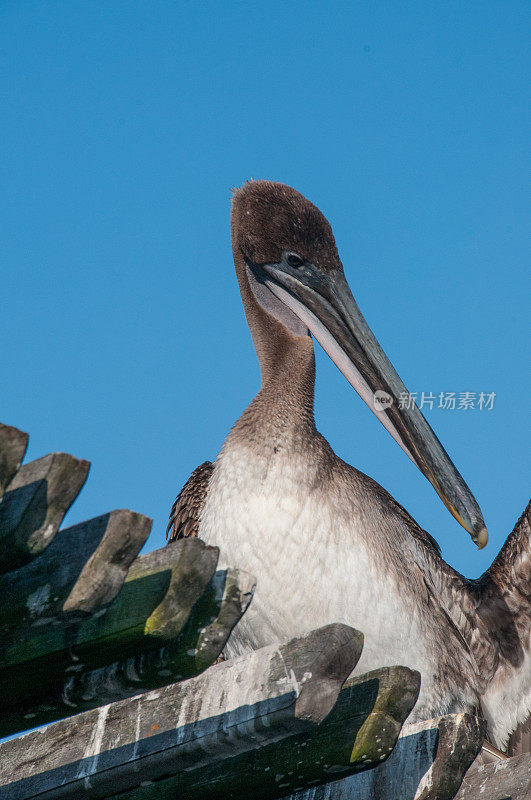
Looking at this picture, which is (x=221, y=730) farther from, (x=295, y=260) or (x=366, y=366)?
(x=295, y=260)

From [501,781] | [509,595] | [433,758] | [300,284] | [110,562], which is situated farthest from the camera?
[300,284]

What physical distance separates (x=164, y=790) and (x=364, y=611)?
195 cm

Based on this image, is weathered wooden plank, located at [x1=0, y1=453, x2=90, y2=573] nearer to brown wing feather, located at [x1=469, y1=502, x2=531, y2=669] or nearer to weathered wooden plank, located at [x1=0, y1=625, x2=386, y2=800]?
weathered wooden plank, located at [x1=0, y1=625, x2=386, y2=800]

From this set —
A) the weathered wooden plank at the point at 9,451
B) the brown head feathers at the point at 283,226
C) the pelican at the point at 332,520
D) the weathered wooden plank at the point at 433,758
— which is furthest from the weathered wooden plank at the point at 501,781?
the brown head feathers at the point at 283,226

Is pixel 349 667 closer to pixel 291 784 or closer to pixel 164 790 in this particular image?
pixel 291 784

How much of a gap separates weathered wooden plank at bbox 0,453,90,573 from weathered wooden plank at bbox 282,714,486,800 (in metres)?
1.69

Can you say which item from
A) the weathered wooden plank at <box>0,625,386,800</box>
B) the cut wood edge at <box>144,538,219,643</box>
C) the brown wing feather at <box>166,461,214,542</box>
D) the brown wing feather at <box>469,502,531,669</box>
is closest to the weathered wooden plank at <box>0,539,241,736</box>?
the cut wood edge at <box>144,538,219,643</box>

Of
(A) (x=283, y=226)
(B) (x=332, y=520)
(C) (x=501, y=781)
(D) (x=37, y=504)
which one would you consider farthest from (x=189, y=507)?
(D) (x=37, y=504)

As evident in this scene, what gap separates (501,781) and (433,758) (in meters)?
0.49

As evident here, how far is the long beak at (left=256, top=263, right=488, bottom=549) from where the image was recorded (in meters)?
5.11

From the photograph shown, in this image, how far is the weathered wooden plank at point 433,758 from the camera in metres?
3.06

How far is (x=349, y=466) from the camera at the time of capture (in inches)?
211

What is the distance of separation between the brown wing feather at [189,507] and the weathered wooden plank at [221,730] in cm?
259

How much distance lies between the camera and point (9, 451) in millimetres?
1842
